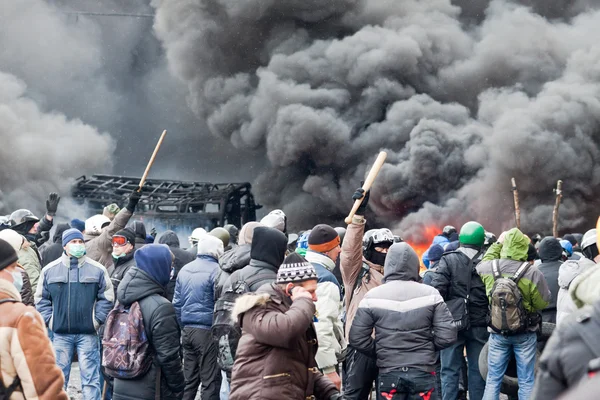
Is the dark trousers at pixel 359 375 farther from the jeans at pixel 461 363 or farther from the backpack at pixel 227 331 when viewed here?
the jeans at pixel 461 363

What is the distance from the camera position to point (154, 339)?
406 cm

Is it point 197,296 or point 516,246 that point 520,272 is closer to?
point 516,246

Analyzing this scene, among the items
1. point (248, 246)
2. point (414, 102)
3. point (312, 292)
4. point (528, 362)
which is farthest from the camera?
point (414, 102)

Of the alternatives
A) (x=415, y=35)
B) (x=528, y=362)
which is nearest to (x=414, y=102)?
(x=415, y=35)

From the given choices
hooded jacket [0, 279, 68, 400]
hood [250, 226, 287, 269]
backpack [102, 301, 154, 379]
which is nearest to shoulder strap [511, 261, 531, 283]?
hood [250, 226, 287, 269]

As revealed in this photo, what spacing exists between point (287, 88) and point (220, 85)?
121 inches

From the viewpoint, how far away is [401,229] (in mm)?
20203

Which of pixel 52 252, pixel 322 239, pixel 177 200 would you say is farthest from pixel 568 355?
pixel 177 200

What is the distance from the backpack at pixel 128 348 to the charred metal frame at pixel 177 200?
15.3 m

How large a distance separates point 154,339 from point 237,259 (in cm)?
93

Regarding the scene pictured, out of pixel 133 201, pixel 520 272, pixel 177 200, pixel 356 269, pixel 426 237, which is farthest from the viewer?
pixel 177 200

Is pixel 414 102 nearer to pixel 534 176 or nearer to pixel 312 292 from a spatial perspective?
pixel 534 176

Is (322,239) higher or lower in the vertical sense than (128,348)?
higher

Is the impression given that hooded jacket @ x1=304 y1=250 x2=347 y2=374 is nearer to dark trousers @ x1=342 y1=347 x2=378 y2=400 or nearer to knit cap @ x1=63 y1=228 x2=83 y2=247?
dark trousers @ x1=342 y1=347 x2=378 y2=400
